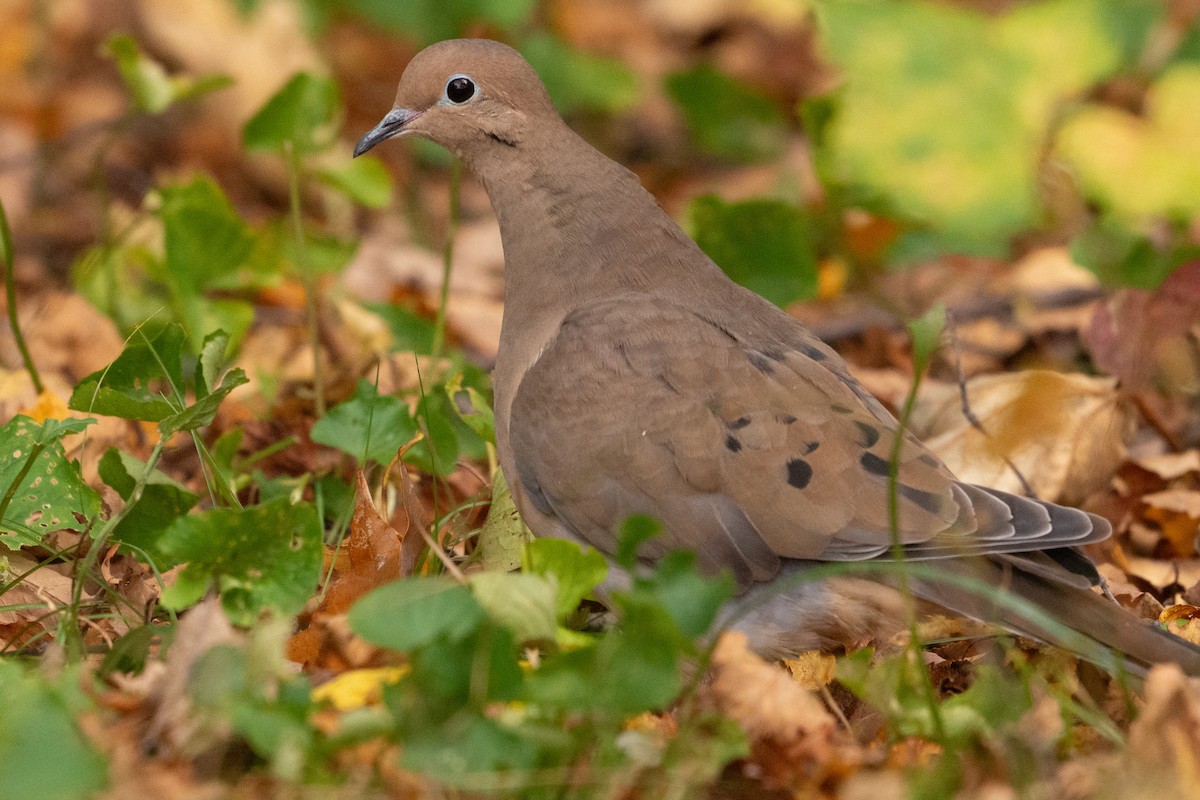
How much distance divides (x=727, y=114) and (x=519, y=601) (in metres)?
4.93

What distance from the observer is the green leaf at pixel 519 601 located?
246 centimetres

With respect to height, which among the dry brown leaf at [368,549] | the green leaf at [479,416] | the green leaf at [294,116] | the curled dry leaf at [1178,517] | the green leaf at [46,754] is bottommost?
the curled dry leaf at [1178,517]

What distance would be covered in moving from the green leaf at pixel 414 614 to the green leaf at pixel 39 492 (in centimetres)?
107

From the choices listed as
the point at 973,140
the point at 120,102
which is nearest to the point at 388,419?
the point at 973,140

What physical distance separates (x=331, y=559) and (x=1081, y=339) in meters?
2.71

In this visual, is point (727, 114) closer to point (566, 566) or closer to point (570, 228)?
point (570, 228)

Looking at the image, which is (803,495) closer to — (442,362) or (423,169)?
(442,362)

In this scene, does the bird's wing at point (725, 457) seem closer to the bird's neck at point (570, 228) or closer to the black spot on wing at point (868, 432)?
the black spot on wing at point (868, 432)

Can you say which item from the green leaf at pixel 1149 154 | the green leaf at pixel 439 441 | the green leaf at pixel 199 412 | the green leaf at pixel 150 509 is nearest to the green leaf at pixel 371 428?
the green leaf at pixel 439 441

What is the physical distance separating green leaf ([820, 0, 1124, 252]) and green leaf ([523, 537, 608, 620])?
7.53ft

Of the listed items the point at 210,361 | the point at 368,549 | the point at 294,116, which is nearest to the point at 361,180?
the point at 294,116

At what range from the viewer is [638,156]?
7668 mm

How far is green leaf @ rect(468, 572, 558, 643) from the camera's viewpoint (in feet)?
8.07

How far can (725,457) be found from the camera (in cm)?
307
